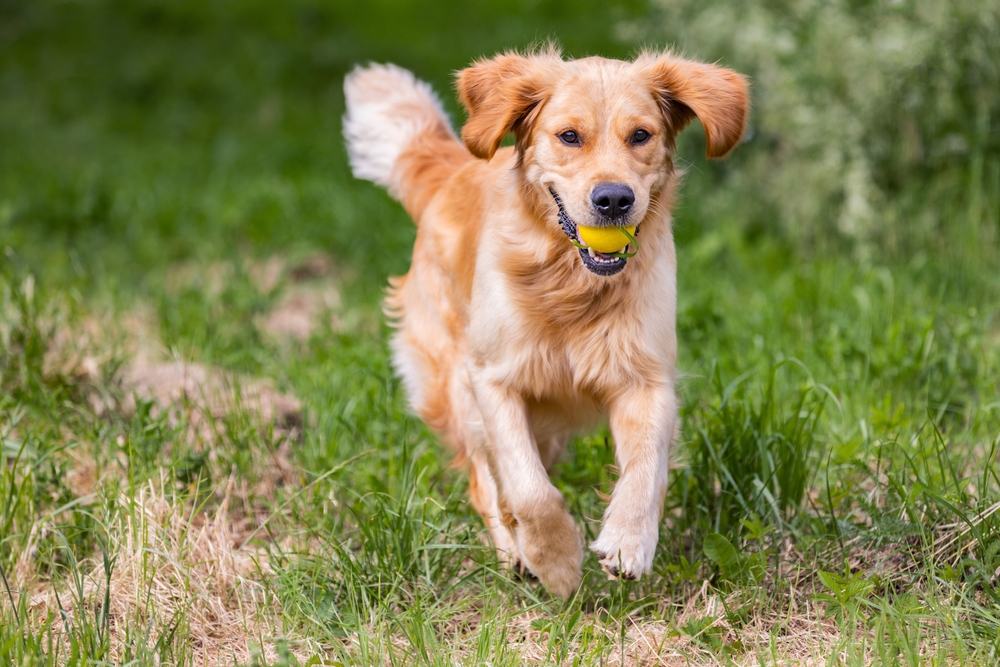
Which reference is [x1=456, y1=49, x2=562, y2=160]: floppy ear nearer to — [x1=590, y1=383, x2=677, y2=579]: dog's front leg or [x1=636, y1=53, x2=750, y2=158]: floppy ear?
[x1=636, y1=53, x2=750, y2=158]: floppy ear

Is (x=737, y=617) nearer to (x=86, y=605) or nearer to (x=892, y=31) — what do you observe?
(x=86, y=605)

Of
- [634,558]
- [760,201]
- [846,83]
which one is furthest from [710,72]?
[760,201]

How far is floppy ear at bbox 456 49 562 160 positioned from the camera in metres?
3.16

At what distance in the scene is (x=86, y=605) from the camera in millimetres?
2836

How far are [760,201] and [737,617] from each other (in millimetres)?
4072

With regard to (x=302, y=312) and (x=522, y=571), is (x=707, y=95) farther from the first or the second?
(x=302, y=312)

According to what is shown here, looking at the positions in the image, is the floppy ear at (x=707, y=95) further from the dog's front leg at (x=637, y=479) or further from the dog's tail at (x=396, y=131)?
the dog's tail at (x=396, y=131)

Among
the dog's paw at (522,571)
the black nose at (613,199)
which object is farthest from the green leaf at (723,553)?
the black nose at (613,199)

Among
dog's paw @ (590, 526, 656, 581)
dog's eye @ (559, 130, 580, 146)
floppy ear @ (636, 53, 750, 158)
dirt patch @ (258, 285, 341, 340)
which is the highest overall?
floppy ear @ (636, 53, 750, 158)

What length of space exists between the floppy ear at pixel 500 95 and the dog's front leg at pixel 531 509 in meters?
0.85

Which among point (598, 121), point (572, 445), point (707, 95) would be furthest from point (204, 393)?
point (707, 95)

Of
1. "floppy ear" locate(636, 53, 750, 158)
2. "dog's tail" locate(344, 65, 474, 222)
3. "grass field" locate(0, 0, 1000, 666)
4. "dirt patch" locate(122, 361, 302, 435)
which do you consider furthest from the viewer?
"dog's tail" locate(344, 65, 474, 222)

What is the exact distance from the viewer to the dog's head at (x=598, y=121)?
114 inches

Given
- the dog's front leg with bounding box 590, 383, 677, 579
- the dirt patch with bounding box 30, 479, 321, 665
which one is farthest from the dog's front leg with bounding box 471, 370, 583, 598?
the dirt patch with bounding box 30, 479, 321, 665
